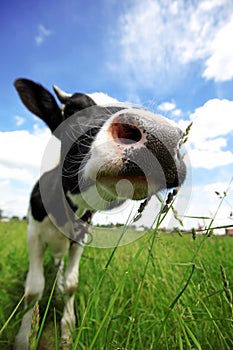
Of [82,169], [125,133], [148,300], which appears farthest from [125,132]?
[148,300]

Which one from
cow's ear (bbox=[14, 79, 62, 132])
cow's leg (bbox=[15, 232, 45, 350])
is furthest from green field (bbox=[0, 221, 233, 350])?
cow's ear (bbox=[14, 79, 62, 132])

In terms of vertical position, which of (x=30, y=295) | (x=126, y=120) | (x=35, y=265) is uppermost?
(x=126, y=120)

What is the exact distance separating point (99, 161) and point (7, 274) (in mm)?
2299

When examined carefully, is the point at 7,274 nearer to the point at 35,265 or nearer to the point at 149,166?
the point at 35,265

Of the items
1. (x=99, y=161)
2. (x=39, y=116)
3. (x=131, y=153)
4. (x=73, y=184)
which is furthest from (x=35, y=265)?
(x=131, y=153)

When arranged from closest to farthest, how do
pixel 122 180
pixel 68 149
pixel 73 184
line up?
pixel 122 180 → pixel 68 149 → pixel 73 184

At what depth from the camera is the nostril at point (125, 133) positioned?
145 centimetres

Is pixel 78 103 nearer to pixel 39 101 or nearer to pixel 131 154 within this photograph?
pixel 39 101

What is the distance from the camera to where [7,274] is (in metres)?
3.48

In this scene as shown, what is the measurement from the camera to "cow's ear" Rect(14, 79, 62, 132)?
286 centimetres

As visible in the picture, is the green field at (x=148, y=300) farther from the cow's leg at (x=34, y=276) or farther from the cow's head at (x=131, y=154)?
the cow's head at (x=131, y=154)

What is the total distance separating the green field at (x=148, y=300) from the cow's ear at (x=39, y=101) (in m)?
1.21

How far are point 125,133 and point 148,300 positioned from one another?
1066 millimetres

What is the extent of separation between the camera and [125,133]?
5.08 feet
